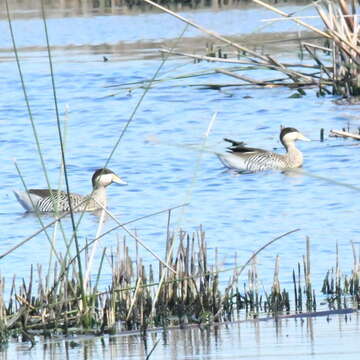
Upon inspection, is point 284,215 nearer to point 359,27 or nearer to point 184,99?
point 359,27

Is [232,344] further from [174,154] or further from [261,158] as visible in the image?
[174,154]

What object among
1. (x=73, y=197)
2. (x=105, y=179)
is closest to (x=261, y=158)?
(x=105, y=179)

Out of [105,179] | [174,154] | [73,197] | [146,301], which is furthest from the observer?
[174,154]

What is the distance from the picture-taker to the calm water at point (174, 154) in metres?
9.12

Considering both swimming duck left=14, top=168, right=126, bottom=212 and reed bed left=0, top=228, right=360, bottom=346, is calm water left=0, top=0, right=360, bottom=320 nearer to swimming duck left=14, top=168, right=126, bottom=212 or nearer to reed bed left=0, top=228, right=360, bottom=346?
swimming duck left=14, top=168, right=126, bottom=212

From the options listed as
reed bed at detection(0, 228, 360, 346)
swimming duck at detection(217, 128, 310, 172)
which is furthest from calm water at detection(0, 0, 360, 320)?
reed bed at detection(0, 228, 360, 346)

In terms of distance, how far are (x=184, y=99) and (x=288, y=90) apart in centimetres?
173

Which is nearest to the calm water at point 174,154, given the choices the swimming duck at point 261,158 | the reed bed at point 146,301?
the swimming duck at point 261,158

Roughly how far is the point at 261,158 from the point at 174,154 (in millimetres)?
1342

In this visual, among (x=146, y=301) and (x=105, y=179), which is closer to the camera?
(x=146, y=301)

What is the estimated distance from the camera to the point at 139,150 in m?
14.6

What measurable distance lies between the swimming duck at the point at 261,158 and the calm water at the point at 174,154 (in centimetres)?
15

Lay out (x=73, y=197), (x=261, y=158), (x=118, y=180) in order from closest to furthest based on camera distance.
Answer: (x=73, y=197)
(x=118, y=180)
(x=261, y=158)

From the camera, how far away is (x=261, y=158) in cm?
1338
